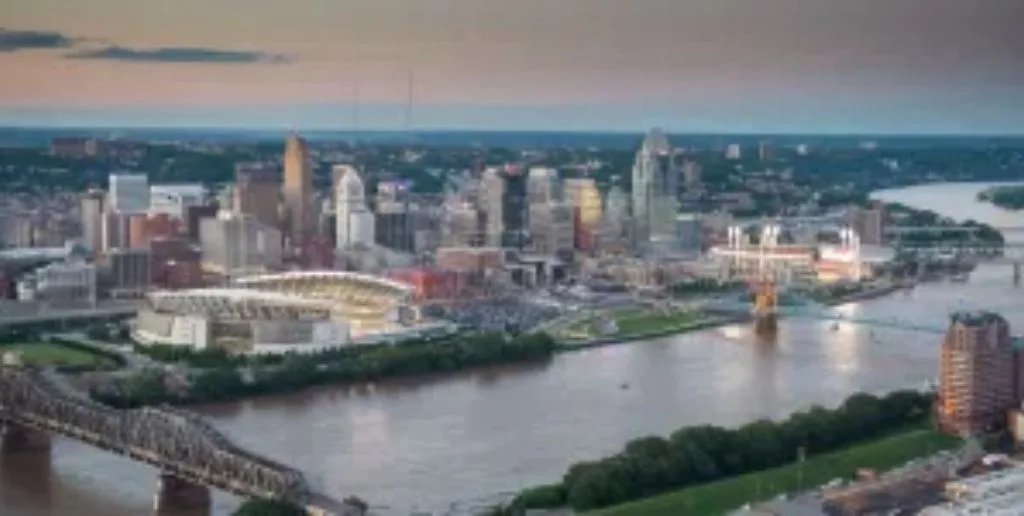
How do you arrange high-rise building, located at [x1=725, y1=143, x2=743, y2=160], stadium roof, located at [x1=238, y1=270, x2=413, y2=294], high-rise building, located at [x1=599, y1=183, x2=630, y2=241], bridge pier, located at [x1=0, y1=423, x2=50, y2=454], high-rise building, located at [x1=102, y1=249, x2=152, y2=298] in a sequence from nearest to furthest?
1. bridge pier, located at [x1=0, y1=423, x2=50, y2=454]
2. stadium roof, located at [x1=238, y1=270, x2=413, y2=294]
3. high-rise building, located at [x1=102, y1=249, x2=152, y2=298]
4. high-rise building, located at [x1=599, y1=183, x2=630, y2=241]
5. high-rise building, located at [x1=725, y1=143, x2=743, y2=160]

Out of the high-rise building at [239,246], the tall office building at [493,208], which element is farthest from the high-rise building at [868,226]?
the high-rise building at [239,246]

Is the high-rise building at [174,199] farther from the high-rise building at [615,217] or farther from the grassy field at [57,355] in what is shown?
the grassy field at [57,355]

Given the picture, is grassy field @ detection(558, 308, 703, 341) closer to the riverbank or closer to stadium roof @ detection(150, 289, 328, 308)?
the riverbank

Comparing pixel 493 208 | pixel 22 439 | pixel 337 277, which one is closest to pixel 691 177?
pixel 493 208

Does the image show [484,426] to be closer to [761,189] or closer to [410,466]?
[410,466]

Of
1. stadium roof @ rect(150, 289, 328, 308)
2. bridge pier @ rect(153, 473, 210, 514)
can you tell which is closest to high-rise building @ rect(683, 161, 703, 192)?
stadium roof @ rect(150, 289, 328, 308)

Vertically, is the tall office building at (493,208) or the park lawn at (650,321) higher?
the tall office building at (493,208)

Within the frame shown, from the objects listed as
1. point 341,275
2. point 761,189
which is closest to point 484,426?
point 341,275
